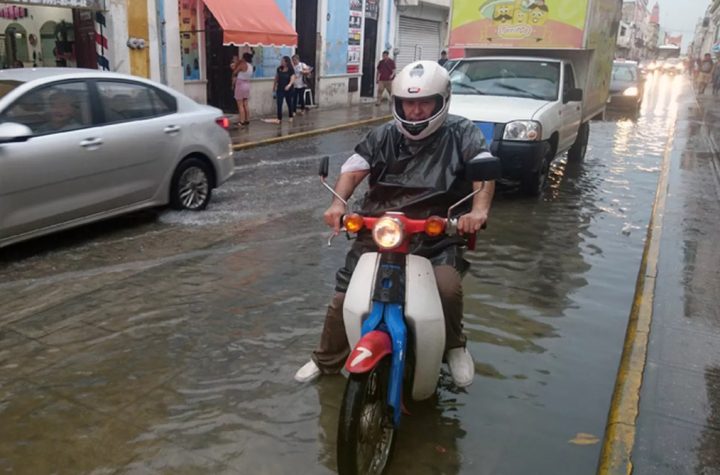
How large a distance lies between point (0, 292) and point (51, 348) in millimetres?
1247

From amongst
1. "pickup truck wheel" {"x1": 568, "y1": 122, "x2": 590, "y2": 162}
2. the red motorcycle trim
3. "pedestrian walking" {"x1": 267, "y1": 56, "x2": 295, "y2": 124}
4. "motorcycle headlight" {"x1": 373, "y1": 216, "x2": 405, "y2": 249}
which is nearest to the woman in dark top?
"pedestrian walking" {"x1": 267, "y1": 56, "x2": 295, "y2": 124}

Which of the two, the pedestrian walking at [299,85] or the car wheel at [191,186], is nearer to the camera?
the car wheel at [191,186]

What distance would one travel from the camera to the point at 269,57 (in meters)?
17.8

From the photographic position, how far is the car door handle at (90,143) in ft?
19.7

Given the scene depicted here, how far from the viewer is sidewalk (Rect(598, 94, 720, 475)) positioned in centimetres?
324

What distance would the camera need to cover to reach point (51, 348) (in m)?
4.18

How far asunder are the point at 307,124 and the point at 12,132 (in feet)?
37.3

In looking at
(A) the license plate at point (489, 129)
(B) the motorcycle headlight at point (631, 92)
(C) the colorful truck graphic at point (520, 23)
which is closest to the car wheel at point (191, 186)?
(A) the license plate at point (489, 129)

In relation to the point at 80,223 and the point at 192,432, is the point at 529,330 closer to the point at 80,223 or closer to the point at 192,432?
the point at 192,432

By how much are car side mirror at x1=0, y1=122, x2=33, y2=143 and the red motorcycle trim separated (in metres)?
3.89

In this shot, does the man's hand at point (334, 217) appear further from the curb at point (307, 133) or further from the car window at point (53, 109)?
the curb at point (307, 133)

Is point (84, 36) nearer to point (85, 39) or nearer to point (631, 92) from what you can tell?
point (85, 39)

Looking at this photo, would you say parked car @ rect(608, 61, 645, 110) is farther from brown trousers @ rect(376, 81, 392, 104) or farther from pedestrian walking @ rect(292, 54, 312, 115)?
pedestrian walking @ rect(292, 54, 312, 115)

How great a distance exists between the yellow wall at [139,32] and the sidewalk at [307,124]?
7.39 feet
